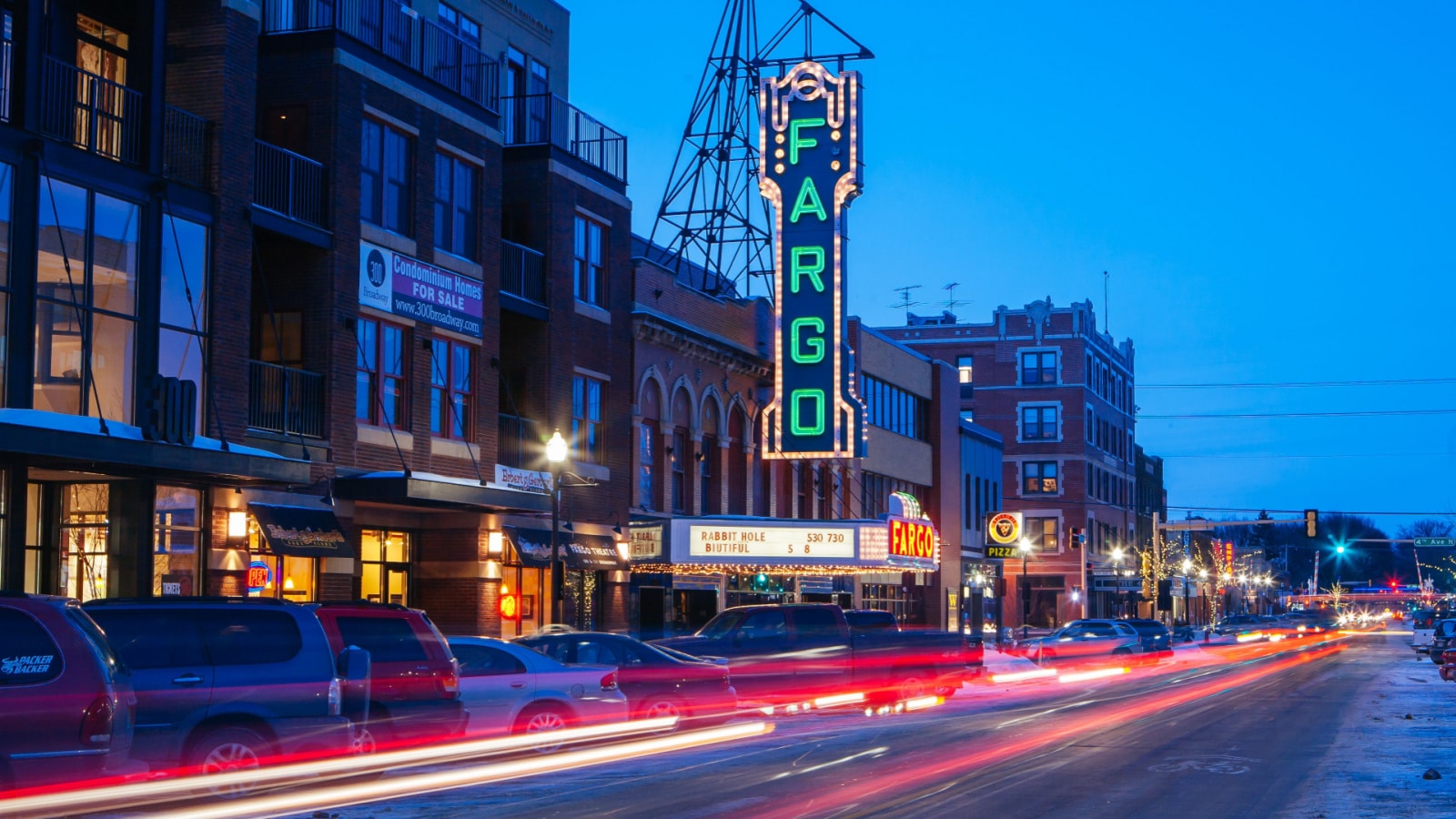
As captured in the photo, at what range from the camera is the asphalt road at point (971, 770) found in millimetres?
14039

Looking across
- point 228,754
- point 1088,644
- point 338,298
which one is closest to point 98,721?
point 228,754

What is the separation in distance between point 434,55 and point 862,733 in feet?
56.8

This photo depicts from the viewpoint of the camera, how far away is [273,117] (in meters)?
28.5

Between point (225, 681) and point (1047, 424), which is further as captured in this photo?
point (1047, 424)

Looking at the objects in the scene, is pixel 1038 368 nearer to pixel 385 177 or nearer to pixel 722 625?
pixel 385 177

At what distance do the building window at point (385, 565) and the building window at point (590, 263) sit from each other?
7.26 m

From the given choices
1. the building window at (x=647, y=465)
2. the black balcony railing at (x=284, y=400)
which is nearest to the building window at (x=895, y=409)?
the building window at (x=647, y=465)

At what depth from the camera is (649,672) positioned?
21297 mm

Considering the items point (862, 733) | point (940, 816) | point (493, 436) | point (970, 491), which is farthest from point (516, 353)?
point (970, 491)

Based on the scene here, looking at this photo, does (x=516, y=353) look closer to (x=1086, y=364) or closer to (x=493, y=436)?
(x=493, y=436)

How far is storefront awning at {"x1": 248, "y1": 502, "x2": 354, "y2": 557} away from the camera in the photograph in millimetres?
25797

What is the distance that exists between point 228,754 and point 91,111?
13627 mm

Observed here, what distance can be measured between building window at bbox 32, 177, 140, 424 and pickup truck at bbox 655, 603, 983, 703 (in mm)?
9224

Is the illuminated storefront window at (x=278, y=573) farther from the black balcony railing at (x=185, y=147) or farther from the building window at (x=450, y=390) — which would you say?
the black balcony railing at (x=185, y=147)
